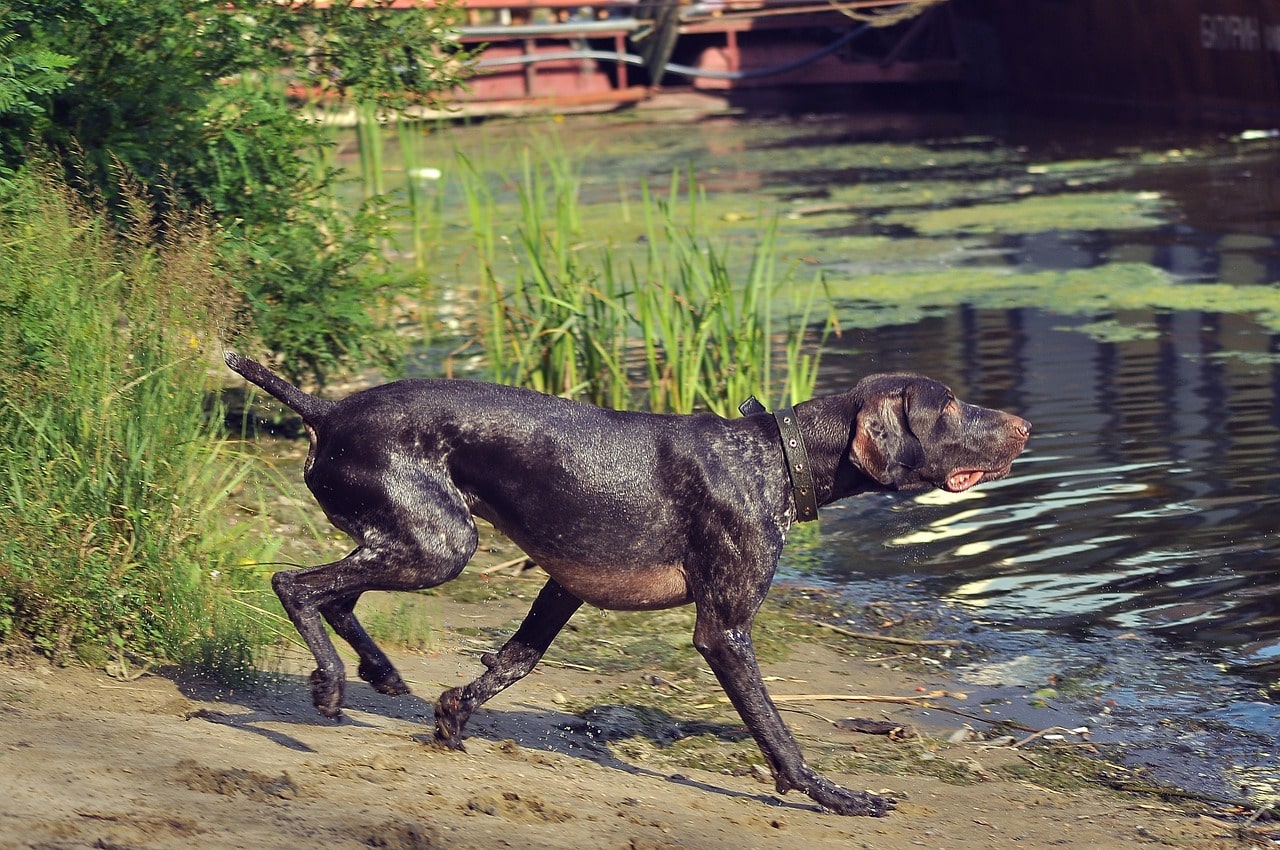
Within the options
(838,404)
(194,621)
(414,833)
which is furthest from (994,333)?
(414,833)

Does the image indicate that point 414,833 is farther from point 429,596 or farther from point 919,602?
point 919,602

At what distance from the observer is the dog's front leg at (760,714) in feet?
15.4

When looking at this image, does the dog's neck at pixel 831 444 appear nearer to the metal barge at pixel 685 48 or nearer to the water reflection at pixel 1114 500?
the water reflection at pixel 1114 500

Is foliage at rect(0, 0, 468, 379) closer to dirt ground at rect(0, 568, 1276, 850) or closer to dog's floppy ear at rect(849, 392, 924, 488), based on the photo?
dirt ground at rect(0, 568, 1276, 850)

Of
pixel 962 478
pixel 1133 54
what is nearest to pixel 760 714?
pixel 962 478

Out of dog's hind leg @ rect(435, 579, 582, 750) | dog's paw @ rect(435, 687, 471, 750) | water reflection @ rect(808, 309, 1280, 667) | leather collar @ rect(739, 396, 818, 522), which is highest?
leather collar @ rect(739, 396, 818, 522)

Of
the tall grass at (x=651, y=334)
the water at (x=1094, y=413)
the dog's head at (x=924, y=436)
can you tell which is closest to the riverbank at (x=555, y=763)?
the water at (x=1094, y=413)

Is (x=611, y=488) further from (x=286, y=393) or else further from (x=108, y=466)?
(x=108, y=466)

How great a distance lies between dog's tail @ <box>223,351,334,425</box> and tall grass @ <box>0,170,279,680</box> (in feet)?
1.97

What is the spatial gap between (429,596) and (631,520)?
2354 millimetres

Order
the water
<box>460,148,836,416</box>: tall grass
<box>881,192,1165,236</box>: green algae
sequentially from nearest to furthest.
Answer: the water → <box>460,148,836,416</box>: tall grass → <box>881,192,1165,236</box>: green algae

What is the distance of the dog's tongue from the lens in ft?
16.7

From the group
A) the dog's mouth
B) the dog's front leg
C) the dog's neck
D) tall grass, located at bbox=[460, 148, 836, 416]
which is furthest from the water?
the dog's neck

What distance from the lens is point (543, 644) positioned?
5246 mm
